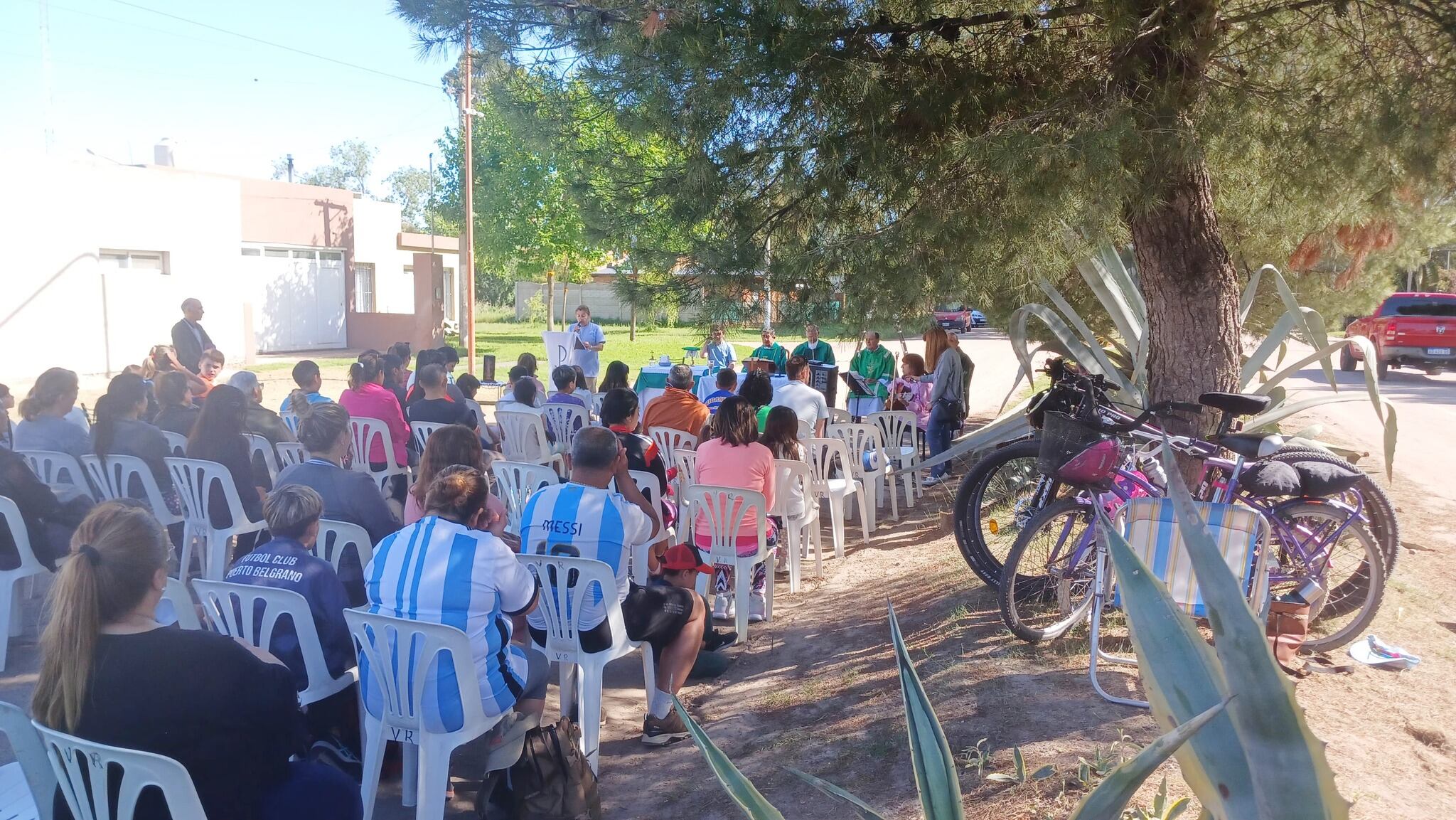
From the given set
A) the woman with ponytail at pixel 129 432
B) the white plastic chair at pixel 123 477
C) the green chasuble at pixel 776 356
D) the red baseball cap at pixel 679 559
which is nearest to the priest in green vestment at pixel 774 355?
the green chasuble at pixel 776 356

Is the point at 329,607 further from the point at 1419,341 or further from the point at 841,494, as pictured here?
the point at 1419,341

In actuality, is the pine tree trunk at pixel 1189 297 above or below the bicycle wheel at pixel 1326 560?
above

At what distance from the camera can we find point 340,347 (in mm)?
27188

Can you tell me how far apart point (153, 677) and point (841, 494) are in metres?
5.39

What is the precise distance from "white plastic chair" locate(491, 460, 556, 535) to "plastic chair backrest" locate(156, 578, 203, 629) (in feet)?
7.88

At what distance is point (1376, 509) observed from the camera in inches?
193

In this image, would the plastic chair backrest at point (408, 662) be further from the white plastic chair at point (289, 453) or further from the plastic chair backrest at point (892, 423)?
the plastic chair backrest at point (892, 423)

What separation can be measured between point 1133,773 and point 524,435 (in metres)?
7.05

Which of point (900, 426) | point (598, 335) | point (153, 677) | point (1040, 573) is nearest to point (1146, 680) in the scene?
point (153, 677)

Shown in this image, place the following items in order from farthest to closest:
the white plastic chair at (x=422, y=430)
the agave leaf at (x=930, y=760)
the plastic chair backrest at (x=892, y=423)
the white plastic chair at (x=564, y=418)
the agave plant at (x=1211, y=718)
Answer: the plastic chair backrest at (x=892, y=423)
the white plastic chair at (x=564, y=418)
the white plastic chair at (x=422, y=430)
the agave leaf at (x=930, y=760)
the agave plant at (x=1211, y=718)

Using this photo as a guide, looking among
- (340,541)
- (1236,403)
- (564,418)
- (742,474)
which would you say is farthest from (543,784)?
(564,418)

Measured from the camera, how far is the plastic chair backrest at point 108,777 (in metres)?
2.29

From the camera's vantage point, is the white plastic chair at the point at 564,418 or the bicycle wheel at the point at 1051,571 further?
the white plastic chair at the point at 564,418

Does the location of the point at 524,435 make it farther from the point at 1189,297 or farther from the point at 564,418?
the point at 1189,297
